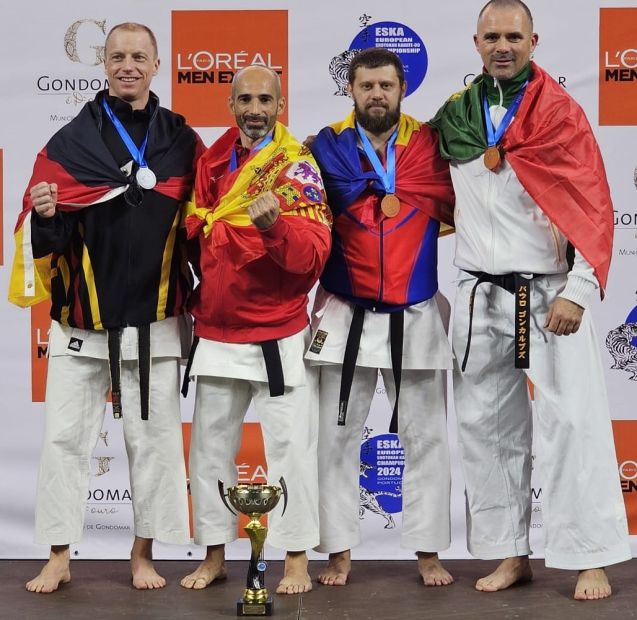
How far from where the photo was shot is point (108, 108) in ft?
13.3

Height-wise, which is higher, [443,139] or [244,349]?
[443,139]

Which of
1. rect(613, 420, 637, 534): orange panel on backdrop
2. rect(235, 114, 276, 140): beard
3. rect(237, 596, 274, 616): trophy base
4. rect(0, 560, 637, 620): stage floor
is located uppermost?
rect(235, 114, 276, 140): beard

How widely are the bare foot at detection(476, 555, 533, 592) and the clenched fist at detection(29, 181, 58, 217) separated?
76.6 inches

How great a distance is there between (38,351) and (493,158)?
84.6 inches

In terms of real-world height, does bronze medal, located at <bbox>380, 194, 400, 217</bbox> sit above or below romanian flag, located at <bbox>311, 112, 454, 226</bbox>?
below

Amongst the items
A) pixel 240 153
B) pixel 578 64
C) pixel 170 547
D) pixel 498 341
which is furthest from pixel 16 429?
pixel 578 64

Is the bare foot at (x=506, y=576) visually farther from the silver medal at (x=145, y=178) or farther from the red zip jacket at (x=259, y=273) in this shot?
the silver medal at (x=145, y=178)

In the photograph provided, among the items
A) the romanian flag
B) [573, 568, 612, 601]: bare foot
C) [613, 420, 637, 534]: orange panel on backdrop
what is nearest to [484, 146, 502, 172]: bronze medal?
the romanian flag

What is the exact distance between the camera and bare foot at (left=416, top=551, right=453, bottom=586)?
4.14 m

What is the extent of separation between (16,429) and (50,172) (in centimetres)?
137

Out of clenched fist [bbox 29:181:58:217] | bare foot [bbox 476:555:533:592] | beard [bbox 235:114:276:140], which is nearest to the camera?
clenched fist [bbox 29:181:58:217]

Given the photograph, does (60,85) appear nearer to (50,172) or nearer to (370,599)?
(50,172)

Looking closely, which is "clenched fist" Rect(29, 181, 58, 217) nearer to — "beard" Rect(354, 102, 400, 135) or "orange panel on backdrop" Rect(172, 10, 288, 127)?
"beard" Rect(354, 102, 400, 135)

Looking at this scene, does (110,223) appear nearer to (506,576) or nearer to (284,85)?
(284,85)
